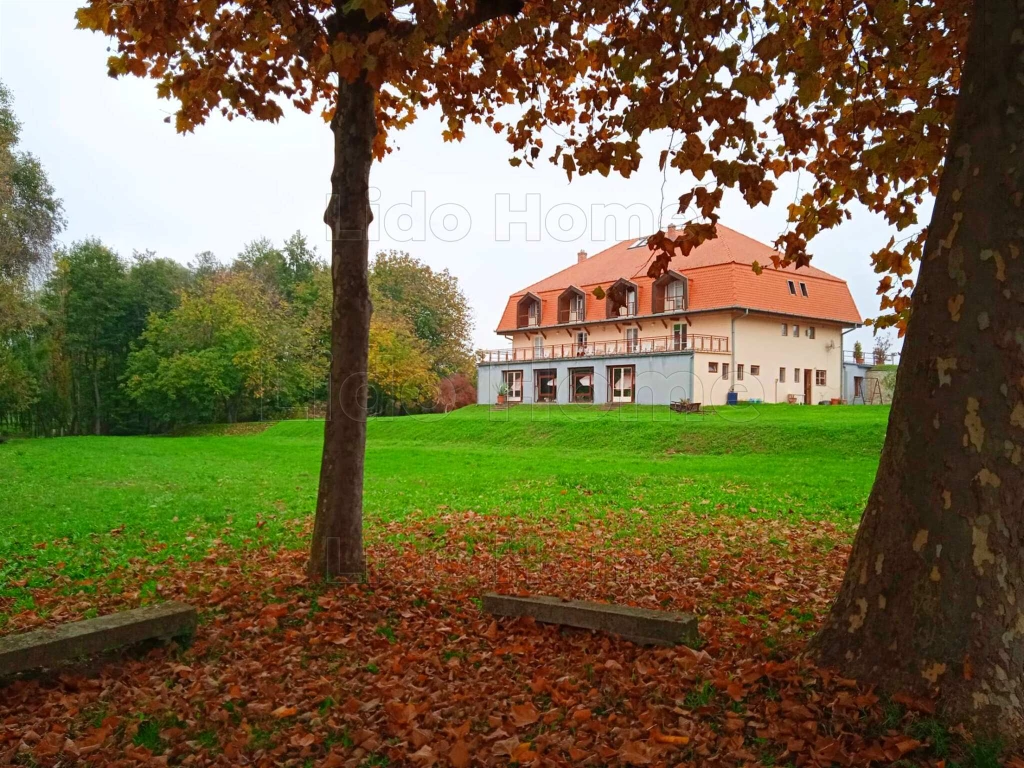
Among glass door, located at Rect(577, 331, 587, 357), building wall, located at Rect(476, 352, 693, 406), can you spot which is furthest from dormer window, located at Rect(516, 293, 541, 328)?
building wall, located at Rect(476, 352, 693, 406)

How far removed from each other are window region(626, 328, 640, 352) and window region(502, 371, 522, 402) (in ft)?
24.0

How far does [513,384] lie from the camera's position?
4556 cm

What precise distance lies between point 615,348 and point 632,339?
1.28 meters

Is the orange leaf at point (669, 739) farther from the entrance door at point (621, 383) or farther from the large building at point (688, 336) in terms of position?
the entrance door at point (621, 383)

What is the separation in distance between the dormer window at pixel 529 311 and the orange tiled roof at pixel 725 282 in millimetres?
503

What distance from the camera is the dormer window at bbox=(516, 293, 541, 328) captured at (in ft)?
156

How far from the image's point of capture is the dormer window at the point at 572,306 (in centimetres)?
4444

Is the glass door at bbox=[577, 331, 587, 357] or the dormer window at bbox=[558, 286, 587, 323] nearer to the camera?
the glass door at bbox=[577, 331, 587, 357]

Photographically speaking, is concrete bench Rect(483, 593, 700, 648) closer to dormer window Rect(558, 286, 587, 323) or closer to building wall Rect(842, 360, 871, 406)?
dormer window Rect(558, 286, 587, 323)

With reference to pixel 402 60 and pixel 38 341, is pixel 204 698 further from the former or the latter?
pixel 38 341

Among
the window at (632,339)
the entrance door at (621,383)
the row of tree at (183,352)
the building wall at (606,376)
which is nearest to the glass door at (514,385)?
the building wall at (606,376)

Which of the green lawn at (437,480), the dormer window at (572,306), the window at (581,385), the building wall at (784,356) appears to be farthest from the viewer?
the dormer window at (572,306)

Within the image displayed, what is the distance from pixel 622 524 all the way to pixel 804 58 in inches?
247

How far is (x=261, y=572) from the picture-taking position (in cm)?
724
